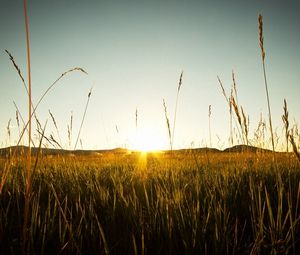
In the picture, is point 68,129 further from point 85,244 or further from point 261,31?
point 261,31

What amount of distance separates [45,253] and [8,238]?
0.26m

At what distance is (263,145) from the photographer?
4328 millimetres

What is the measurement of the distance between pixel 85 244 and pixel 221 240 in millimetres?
703

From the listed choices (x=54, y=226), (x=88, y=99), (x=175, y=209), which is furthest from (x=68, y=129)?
(x=175, y=209)

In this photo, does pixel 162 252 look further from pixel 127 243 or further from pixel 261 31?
pixel 261 31

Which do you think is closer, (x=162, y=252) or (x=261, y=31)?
(x=162, y=252)

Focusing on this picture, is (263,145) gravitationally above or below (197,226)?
above

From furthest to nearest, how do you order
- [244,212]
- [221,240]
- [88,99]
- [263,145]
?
[263,145] < [88,99] < [244,212] < [221,240]

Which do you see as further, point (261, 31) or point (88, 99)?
point (88, 99)

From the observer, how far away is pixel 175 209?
1.50 m

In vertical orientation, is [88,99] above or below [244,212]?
above

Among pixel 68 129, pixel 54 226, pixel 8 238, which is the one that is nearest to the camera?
pixel 8 238

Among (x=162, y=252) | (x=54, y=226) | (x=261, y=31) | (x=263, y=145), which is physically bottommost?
(x=162, y=252)

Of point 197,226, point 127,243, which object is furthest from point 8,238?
point 197,226
